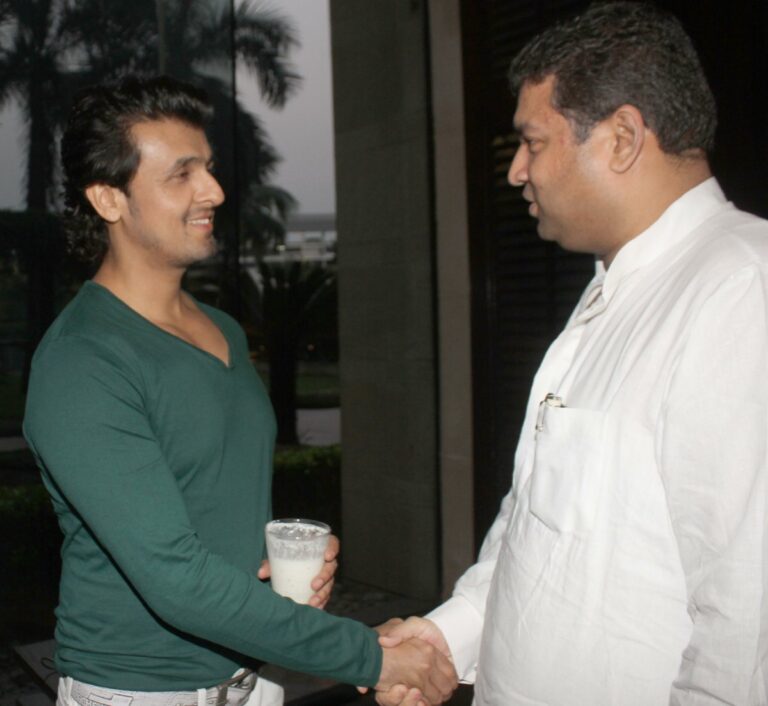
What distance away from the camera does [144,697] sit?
158 cm

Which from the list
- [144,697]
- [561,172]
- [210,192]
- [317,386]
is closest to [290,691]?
[317,386]

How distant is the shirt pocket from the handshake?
57 centimetres

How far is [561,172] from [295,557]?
0.94m

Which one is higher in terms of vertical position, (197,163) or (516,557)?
(197,163)

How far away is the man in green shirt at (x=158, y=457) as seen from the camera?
57.1 inches

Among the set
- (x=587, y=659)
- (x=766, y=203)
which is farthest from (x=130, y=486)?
(x=766, y=203)

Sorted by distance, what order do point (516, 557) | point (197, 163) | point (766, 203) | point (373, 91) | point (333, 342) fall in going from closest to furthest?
point (516, 557) < point (197, 163) < point (766, 203) < point (373, 91) < point (333, 342)

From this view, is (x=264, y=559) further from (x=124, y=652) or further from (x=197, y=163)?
(x=197, y=163)

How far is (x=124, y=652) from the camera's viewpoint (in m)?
1.57

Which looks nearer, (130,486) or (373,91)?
(130,486)

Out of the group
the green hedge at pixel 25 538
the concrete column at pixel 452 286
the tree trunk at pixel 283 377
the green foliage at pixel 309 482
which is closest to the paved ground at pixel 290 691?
the green hedge at pixel 25 538

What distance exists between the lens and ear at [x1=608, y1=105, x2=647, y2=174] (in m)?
1.49

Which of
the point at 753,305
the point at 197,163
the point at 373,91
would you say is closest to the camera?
the point at 753,305

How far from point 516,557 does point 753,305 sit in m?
0.64
